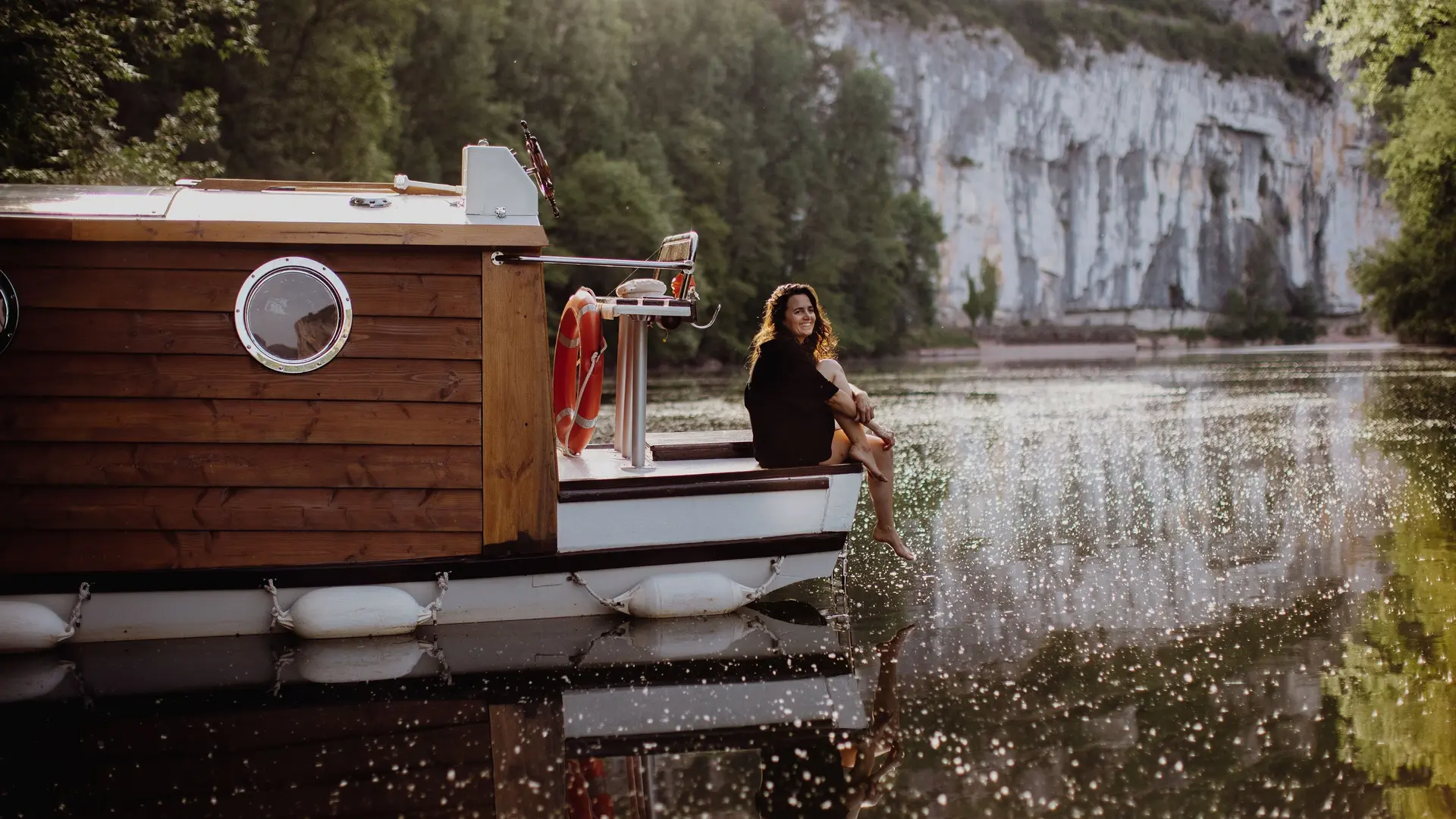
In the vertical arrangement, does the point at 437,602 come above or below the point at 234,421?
below

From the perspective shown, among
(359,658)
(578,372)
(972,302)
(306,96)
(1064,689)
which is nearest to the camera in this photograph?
(1064,689)

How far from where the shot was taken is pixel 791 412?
731 cm

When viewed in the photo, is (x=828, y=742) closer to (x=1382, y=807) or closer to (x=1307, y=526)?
(x=1382, y=807)

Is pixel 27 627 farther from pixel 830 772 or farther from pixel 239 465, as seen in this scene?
pixel 830 772

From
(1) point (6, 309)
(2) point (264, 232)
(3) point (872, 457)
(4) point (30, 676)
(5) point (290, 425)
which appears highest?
(2) point (264, 232)

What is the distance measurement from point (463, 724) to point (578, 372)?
2.99 metres

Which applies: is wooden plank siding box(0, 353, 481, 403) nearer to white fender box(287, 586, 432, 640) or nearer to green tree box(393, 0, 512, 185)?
white fender box(287, 586, 432, 640)

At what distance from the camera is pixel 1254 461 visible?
13.5 metres

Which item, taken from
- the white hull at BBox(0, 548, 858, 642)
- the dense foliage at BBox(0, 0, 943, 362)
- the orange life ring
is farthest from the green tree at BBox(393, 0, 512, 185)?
the white hull at BBox(0, 548, 858, 642)

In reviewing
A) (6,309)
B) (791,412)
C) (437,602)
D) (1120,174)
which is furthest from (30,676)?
(1120,174)

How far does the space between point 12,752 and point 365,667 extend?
1.50m

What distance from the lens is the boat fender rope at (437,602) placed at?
671 cm

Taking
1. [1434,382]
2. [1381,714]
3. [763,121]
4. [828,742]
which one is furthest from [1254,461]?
[763,121]

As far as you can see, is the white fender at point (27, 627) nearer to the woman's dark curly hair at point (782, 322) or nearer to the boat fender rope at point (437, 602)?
the boat fender rope at point (437, 602)
